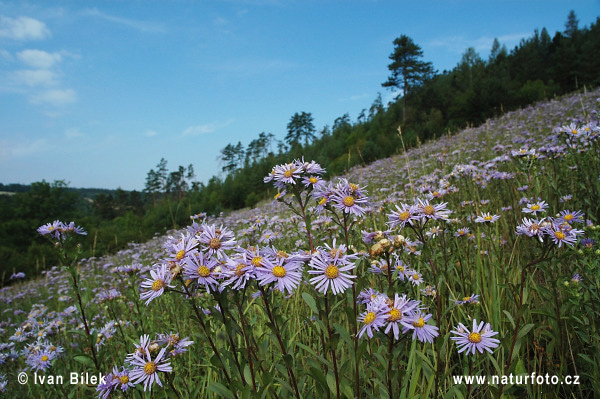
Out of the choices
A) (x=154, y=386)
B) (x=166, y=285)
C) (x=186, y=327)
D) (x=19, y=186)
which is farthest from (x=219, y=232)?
(x=19, y=186)

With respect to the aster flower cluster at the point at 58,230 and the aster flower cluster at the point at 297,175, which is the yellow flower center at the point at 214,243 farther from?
the aster flower cluster at the point at 58,230

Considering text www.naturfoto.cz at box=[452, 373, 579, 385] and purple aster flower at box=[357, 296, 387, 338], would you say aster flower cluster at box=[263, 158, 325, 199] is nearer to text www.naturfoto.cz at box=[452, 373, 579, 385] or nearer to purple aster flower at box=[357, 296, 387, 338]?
purple aster flower at box=[357, 296, 387, 338]

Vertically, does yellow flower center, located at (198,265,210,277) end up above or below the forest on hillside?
below

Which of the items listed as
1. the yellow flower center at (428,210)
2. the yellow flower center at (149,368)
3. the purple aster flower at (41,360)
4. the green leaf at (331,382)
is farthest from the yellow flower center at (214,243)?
the purple aster flower at (41,360)

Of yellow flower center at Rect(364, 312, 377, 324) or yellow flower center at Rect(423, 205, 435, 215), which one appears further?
yellow flower center at Rect(423, 205, 435, 215)

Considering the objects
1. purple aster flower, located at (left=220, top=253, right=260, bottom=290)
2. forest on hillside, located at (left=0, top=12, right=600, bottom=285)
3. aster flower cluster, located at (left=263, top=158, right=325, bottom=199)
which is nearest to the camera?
purple aster flower, located at (left=220, top=253, right=260, bottom=290)

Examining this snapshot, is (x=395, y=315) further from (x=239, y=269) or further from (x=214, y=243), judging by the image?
(x=214, y=243)

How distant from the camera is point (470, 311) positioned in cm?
195

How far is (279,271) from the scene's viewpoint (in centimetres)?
110

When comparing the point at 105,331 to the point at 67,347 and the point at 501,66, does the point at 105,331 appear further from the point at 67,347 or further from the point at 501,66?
the point at 501,66

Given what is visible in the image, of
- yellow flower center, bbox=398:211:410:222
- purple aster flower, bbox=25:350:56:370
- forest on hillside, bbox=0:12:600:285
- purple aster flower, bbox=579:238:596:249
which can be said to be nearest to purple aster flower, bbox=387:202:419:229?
yellow flower center, bbox=398:211:410:222

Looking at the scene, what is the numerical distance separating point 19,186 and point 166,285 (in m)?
187

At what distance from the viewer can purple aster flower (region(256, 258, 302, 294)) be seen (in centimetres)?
107

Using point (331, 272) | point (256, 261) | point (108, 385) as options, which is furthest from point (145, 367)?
point (331, 272)
